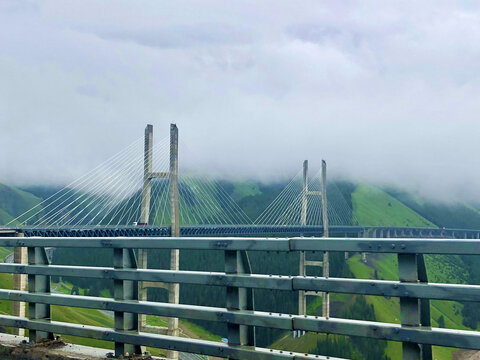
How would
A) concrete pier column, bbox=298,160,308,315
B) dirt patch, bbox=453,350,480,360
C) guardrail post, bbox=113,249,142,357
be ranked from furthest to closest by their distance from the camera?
dirt patch, bbox=453,350,480,360 < concrete pier column, bbox=298,160,308,315 < guardrail post, bbox=113,249,142,357

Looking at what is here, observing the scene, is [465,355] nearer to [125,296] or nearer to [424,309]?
[125,296]

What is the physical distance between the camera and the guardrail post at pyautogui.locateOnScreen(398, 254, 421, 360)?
17.1 ft

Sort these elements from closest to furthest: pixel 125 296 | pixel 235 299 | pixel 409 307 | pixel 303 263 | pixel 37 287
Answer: pixel 409 307
pixel 235 299
pixel 125 296
pixel 37 287
pixel 303 263

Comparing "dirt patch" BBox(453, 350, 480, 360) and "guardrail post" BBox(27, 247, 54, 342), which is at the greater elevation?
"guardrail post" BBox(27, 247, 54, 342)

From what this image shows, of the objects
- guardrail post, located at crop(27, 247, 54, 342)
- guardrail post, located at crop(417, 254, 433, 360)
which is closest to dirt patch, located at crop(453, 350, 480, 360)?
guardrail post, located at crop(27, 247, 54, 342)

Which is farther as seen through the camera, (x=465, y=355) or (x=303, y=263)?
(x=465, y=355)

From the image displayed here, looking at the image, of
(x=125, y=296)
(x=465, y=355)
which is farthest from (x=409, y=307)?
(x=465, y=355)

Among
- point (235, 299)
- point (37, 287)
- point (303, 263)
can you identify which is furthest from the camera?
point (303, 263)

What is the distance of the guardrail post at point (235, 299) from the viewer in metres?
6.10

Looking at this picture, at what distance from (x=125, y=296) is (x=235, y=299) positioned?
1534 mm

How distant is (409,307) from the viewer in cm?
525

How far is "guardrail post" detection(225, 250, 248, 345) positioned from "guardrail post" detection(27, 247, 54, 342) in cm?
280

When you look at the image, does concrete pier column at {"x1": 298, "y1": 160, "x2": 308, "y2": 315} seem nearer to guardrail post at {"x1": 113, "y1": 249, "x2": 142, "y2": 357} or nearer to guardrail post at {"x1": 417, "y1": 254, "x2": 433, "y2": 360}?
guardrail post at {"x1": 113, "y1": 249, "x2": 142, "y2": 357}

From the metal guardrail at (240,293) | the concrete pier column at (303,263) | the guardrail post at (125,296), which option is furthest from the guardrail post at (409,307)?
the concrete pier column at (303,263)
